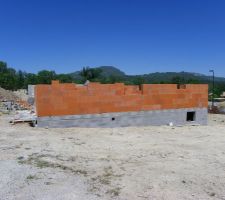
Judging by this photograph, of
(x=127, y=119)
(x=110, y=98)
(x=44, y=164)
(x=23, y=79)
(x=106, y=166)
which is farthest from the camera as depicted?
(x=23, y=79)

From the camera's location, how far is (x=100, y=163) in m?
8.48

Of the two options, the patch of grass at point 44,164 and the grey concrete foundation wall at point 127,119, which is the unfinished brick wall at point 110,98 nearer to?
the grey concrete foundation wall at point 127,119

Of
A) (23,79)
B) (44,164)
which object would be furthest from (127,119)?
(23,79)

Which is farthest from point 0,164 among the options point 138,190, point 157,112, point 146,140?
point 157,112

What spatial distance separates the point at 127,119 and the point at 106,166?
8272mm

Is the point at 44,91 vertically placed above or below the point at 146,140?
above

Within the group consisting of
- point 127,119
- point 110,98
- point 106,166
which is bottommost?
point 106,166

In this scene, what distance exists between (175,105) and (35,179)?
12297 mm

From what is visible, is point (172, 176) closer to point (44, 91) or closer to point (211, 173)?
point (211, 173)

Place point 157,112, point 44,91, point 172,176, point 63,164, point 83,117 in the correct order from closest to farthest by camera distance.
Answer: point 172,176 < point 63,164 < point 44,91 < point 83,117 < point 157,112

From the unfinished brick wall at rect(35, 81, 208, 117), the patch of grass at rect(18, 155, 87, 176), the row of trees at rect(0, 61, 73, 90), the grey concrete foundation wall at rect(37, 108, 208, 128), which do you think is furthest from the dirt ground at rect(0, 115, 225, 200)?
the row of trees at rect(0, 61, 73, 90)

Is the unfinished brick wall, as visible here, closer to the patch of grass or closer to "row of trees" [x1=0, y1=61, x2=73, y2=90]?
the patch of grass

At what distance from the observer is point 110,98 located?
15789mm

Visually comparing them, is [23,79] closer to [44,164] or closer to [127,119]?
[127,119]
